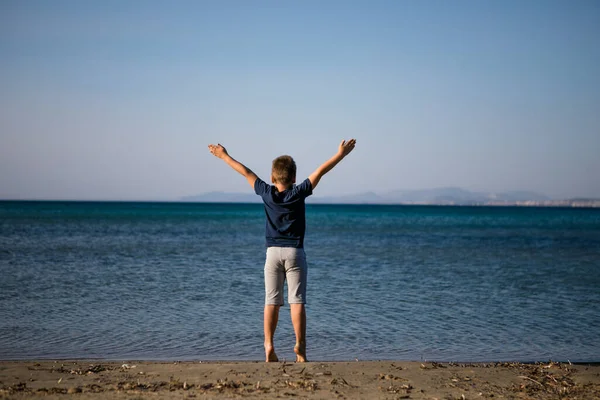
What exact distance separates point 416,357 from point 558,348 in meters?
2.32

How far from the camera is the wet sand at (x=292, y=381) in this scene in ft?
17.5

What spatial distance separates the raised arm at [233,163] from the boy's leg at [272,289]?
2.52ft

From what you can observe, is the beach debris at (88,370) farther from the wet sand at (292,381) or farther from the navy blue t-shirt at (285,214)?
the navy blue t-shirt at (285,214)

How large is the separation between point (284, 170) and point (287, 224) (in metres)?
0.56

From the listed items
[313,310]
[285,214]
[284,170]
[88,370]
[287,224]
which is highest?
[284,170]

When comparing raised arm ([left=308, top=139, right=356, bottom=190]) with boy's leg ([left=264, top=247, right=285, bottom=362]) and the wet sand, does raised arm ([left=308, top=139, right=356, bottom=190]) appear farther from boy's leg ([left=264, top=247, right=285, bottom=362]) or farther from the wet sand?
the wet sand

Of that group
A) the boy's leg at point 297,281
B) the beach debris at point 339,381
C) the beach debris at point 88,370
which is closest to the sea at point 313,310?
the beach debris at point 88,370

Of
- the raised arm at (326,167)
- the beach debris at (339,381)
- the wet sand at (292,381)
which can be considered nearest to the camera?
the wet sand at (292,381)

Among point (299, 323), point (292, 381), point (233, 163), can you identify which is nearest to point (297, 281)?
point (299, 323)

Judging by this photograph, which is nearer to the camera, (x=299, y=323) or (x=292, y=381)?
(x=292, y=381)

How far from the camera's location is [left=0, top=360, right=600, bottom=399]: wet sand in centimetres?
533

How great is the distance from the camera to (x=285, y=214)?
6227 mm

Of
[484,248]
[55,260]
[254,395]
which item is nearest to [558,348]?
[254,395]

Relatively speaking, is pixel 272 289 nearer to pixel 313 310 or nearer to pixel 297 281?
pixel 297 281
